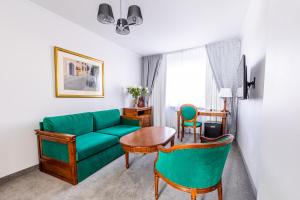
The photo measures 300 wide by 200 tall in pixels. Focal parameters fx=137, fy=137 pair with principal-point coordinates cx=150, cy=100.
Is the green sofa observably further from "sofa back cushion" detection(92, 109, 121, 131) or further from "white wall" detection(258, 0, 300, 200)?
"white wall" detection(258, 0, 300, 200)

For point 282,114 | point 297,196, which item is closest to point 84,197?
point 297,196

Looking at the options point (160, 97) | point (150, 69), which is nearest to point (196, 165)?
point (160, 97)

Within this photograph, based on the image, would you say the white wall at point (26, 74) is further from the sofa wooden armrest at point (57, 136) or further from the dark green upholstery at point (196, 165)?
the dark green upholstery at point (196, 165)

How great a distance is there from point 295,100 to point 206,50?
356cm

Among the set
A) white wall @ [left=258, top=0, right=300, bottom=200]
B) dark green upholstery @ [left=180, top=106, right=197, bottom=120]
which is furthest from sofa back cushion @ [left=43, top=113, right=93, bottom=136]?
white wall @ [left=258, top=0, right=300, bottom=200]

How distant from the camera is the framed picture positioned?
243 centimetres

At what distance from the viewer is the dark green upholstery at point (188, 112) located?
3432mm

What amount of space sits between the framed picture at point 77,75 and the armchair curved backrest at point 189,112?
2.08m

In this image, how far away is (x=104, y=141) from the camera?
2217 millimetres

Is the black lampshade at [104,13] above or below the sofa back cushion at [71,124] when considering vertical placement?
above

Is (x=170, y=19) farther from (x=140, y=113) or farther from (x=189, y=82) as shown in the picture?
(x=140, y=113)

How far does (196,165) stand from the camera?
3.72 feet

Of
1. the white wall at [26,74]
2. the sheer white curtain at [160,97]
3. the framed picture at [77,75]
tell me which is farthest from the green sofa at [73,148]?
the sheer white curtain at [160,97]

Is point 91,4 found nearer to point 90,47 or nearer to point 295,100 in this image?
point 90,47
